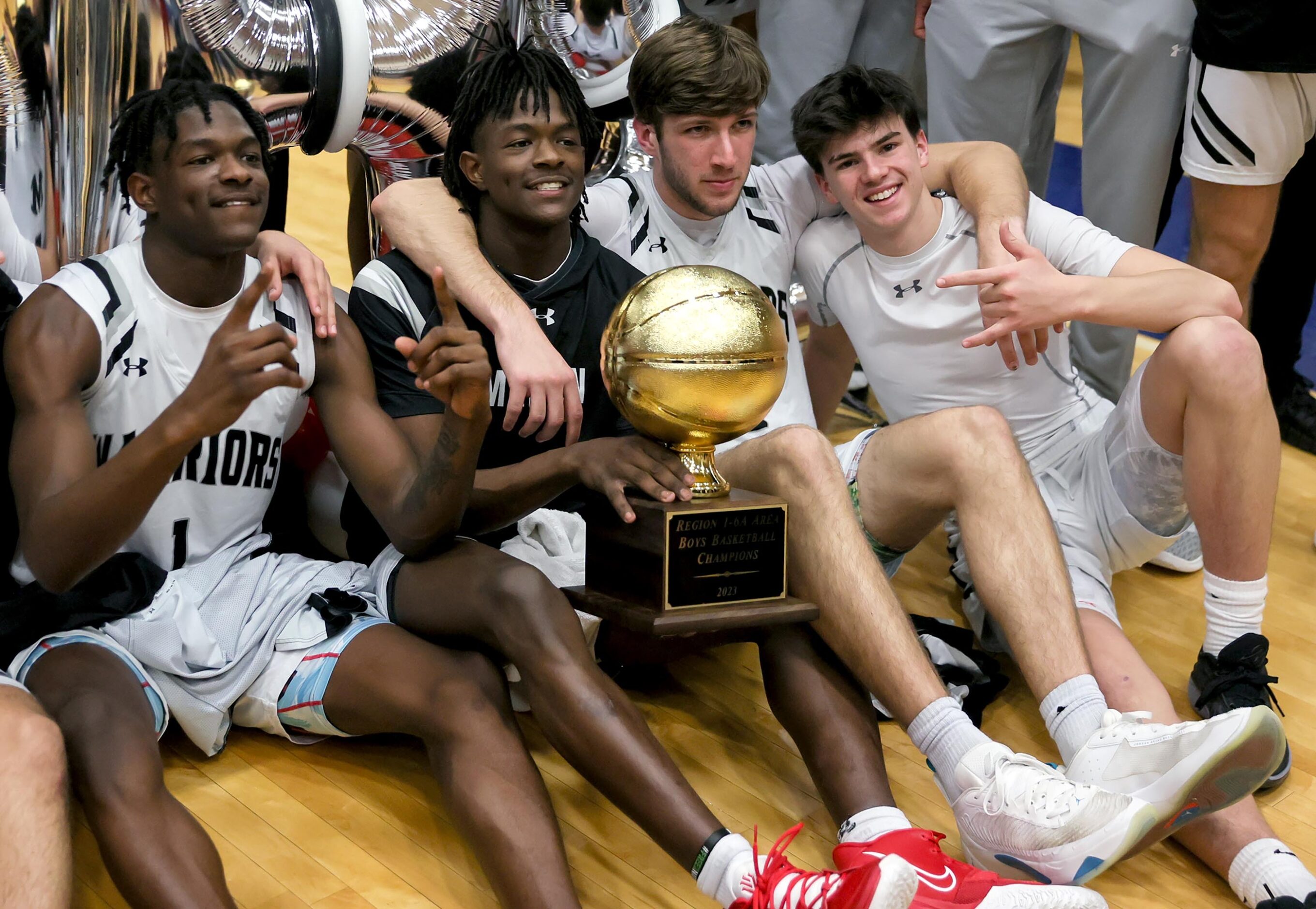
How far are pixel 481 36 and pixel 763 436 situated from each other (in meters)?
1.09

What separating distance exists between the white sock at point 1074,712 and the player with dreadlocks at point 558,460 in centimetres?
28

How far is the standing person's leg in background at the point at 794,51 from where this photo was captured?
3.60 metres

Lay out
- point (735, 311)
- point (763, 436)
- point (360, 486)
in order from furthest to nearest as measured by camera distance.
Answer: point (763, 436) < point (360, 486) < point (735, 311)

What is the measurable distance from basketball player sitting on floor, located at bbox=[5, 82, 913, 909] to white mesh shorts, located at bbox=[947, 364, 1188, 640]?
1084 millimetres

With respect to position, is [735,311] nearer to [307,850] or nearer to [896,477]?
[896,477]

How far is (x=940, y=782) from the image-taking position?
2.24m

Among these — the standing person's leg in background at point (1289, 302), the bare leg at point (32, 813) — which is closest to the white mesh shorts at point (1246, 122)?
the standing person's leg in background at point (1289, 302)

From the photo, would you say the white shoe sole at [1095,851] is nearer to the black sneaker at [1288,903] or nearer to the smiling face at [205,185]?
the black sneaker at [1288,903]

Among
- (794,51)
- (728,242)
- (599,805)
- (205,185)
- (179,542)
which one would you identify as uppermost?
(794,51)

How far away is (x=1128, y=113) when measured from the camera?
3346mm

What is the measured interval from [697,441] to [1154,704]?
3.13 feet

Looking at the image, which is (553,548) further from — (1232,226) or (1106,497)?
(1232,226)

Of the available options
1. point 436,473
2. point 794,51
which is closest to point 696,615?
point 436,473

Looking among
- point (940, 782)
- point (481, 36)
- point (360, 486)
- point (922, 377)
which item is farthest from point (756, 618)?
point (481, 36)
